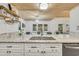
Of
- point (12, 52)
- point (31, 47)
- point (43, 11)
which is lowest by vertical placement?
point (12, 52)

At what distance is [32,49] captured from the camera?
2.81 m

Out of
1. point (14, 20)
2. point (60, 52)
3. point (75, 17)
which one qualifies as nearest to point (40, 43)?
point (60, 52)

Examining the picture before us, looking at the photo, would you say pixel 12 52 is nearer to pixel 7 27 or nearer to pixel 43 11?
pixel 7 27

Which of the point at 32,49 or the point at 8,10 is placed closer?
the point at 32,49

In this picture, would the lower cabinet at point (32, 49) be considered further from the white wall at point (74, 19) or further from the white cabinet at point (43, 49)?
the white wall at point (74, 19)

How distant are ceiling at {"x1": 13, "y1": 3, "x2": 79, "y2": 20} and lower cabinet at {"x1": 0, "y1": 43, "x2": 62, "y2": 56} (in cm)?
85

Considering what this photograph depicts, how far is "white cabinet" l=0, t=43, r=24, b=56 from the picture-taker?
2.82 m

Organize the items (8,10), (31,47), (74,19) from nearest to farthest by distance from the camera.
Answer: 1. (31,47)
2. (8,10)
3. (74,19)

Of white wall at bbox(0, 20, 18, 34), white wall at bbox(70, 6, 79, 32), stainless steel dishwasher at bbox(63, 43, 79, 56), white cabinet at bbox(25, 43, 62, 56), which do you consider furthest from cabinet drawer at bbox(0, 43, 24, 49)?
white wall at bbox(70, 6, 79, 32)

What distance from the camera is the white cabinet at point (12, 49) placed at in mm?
2816

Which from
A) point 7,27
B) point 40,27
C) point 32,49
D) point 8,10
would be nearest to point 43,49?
point 32,49

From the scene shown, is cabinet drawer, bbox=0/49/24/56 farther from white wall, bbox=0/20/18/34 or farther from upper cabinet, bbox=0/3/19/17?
upper cabinet, bbox=0/3/19/17

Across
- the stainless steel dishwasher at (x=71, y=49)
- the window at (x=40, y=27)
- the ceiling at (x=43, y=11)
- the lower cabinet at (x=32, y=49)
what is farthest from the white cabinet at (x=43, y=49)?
the ceiling at (x=43, y=11)

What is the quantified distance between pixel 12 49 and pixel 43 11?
122cm
